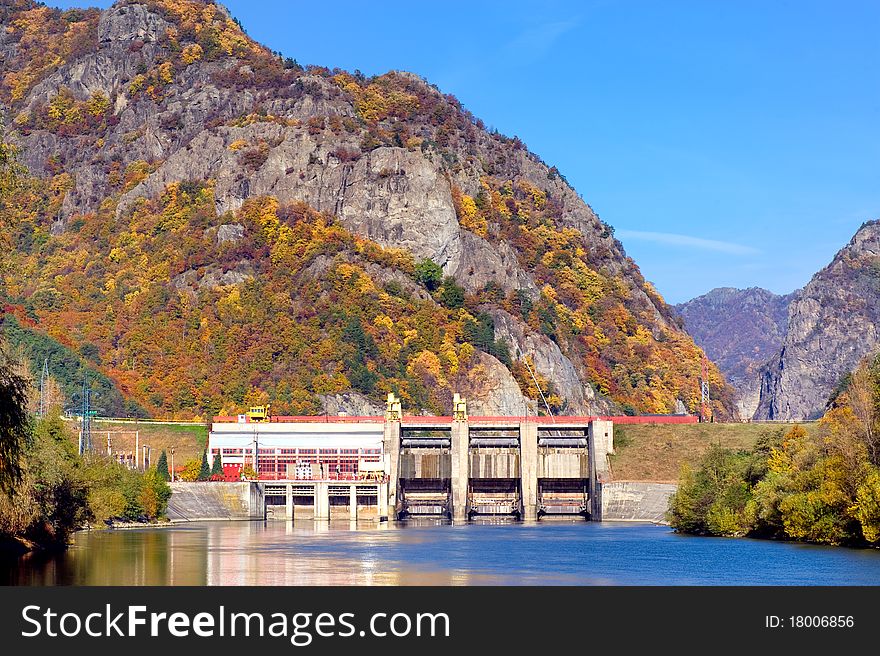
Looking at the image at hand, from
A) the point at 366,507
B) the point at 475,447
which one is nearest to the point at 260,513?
the point at 366,507

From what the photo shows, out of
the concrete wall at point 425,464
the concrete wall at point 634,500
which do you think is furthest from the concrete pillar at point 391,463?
the concrete wall at point 634,500

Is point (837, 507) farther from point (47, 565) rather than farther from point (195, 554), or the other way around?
point (47, 565)

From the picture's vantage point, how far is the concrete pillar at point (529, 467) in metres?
170

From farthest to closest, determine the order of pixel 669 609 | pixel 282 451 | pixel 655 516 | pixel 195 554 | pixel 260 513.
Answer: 1. pixel 282 451
2. pixel 260 513
3. pixel 655 516
4. pixel 195 554
5. pixel 669 609

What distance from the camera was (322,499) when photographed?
180 meters

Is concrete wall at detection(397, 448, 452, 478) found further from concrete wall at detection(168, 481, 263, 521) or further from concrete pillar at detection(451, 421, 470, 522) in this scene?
concrete wall at detection(168, 481, 263, 521)

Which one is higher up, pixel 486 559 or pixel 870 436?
pixel 870 436

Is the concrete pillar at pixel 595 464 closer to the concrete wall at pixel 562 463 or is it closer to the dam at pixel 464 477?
the dam at pixel 464 477

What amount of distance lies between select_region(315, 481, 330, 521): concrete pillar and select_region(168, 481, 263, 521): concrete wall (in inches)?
283

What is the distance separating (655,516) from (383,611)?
110714mm

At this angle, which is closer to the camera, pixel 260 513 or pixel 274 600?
pixel 274 600

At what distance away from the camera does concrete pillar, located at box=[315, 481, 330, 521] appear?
179375 millimetres

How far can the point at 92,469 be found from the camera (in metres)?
130

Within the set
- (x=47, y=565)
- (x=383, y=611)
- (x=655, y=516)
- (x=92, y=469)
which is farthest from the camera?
(x=655, y=516)
